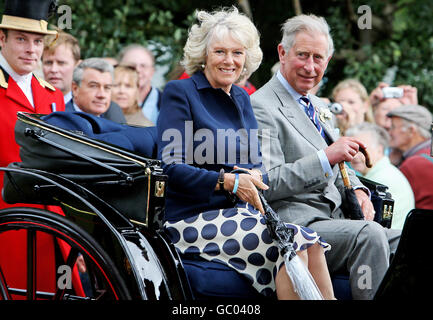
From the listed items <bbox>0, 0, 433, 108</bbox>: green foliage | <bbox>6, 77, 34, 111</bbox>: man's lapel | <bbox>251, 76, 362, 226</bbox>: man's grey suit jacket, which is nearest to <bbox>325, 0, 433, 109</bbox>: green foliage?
<bbox>0, 0, 433, 108</bbox>: green foliage

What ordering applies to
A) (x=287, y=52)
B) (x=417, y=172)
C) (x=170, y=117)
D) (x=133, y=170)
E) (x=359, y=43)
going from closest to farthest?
(x=133, y=170) < (x=170, y=117) < (x=287, y=52) < (x=417, y=172) < (x=359, y=43)

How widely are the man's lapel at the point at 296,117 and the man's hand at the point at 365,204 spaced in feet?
1.08

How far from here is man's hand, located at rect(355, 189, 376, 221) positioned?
3.72 m

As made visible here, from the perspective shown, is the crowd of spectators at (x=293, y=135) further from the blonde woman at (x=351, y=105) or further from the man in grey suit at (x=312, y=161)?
the blonde woman at (x=351, y=105)

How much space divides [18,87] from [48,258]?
886 mm

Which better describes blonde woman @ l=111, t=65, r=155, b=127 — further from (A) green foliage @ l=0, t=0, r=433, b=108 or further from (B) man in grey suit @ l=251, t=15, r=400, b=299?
(B) man in grey suit @ l=251, t=15, r=400, b=299

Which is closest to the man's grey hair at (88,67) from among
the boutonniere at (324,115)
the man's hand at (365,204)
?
the boutonniere at (324,115)

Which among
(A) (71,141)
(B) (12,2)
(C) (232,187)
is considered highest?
(B) (12,2)

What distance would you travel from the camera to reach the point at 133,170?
3012mm

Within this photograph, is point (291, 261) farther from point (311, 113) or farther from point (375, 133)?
point (375, 133)

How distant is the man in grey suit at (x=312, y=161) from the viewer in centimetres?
320

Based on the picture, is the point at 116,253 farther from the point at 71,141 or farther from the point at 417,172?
the point at 417,172
